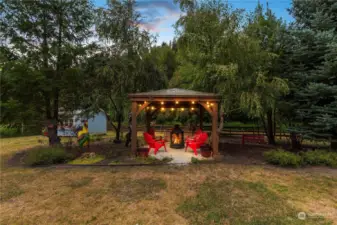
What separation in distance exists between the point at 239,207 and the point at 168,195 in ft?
5.20

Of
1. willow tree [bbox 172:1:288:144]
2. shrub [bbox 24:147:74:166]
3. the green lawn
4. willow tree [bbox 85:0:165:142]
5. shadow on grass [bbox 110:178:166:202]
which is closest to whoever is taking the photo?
the green lawn

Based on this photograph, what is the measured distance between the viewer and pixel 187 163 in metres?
6.94

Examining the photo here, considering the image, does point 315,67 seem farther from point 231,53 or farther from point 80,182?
point 80,182

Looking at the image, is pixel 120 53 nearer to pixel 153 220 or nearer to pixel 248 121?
pixel 153 220

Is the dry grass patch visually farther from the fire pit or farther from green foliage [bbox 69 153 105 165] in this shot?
the fire pit

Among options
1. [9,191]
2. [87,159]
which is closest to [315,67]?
[87,159]

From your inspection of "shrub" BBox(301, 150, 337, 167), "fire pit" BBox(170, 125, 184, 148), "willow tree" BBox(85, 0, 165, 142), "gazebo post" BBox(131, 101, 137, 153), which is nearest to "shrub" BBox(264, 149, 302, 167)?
"shrub" BBox(301, 150, 337, 167)

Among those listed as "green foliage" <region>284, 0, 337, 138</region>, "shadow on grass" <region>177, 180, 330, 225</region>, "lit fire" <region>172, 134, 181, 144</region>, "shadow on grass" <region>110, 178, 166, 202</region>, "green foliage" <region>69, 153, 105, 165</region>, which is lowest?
"shadow on grass" <region>177, 180, 330, 225</region>

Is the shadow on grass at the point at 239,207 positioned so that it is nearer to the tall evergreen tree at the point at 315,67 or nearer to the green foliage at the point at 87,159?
the green foliage at the point at 87,159

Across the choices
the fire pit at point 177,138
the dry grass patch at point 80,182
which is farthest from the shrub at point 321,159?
the dry grass patch at point 80,182

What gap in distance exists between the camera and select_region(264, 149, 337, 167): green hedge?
648 centimetres

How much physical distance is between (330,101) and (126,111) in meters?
10.5

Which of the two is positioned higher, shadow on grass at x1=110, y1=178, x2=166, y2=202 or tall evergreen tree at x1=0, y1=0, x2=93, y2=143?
tall evergreen tree at x1=0, y1=0, x2=93, y2=143

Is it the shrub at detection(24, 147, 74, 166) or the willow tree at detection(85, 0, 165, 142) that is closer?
the shrub at detection(24, 147, 74, 166)
